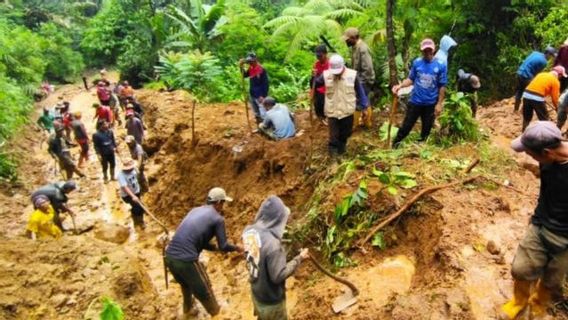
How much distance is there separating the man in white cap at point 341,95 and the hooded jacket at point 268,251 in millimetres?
2786

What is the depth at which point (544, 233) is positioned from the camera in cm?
358

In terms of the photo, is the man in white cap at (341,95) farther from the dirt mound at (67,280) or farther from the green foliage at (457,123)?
the dirt mound at (67,280)

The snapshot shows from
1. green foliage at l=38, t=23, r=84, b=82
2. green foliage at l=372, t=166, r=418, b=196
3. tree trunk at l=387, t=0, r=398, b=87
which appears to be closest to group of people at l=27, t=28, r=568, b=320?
tree trunk at l=387, t=0, r=398, b=87

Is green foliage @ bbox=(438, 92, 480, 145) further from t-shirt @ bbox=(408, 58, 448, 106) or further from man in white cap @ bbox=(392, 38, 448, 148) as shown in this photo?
t-shirt @ bbox=(408, 58, 448, 106)

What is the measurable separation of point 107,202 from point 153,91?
713 cm

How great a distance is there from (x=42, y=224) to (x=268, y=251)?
5.16 m

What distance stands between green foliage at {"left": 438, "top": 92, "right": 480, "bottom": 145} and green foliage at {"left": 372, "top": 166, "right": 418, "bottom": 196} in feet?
5.14

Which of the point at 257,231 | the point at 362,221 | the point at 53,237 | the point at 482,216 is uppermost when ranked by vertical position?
the point at 257,231

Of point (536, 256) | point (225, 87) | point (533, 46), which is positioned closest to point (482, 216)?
point (536, 256)

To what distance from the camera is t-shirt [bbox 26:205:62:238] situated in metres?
7.64

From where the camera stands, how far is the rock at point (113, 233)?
30.3ft

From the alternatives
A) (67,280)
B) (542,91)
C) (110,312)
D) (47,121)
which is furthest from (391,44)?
(47,121)

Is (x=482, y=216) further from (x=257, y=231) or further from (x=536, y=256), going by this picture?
(x=257, y=231)

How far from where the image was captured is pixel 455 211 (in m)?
5.30
